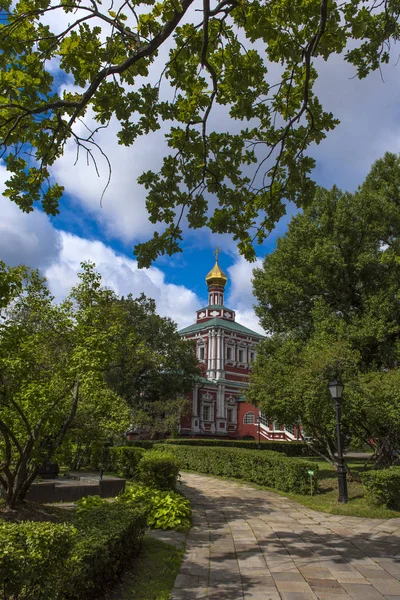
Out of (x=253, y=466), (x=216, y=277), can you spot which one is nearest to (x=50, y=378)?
(x=253, y=466)

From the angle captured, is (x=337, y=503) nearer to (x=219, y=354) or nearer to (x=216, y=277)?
(x=219, y=354)

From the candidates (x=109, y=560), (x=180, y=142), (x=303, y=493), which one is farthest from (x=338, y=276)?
(x=109, y=560)

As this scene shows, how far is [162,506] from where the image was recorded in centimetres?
805

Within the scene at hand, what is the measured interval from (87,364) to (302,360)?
983 cm

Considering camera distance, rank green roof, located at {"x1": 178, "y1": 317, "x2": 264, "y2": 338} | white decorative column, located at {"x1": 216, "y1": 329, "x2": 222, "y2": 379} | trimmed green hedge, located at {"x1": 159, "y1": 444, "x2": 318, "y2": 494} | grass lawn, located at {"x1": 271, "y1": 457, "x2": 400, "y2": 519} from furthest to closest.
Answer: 1. green roof, located at {"x1": 178, "y1": 317, "x2": 264, "y2": 338}
2. white decorative column, located at {"x1": 216, "y1": 329, "x2": 222, "y2": 379}
3. trimmed green hedge, located at {"x1": 159, "y1": 444, "x2": 318, "y2": 494}
4. grass lawn, located at {"x1": 271, "y1": 457, "x2": 400, "y2": 519}

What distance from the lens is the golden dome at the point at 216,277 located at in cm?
5464

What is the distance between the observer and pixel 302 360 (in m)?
15.1

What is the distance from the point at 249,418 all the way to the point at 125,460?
30.3 m

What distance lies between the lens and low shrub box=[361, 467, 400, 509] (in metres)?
9.50

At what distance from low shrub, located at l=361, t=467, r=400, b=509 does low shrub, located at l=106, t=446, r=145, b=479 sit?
7016mm

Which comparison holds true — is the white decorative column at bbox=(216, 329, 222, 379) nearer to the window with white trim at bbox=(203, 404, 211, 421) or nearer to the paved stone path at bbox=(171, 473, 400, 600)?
the window with white trim at bbox=(203, 404, 211, 421)

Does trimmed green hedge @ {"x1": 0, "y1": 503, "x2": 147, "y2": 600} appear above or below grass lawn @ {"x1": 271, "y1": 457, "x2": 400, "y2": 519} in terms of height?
above

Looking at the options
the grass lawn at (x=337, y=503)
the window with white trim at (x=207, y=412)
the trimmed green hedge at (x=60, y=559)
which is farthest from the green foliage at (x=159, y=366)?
the trimmed green hedge at (x=60, y=559)

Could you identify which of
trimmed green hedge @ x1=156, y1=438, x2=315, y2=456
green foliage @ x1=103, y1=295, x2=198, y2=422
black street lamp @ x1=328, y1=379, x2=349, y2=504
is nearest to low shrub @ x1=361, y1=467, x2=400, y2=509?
black street lamp @ x1=328, y1=379, x2=349, y2=504
